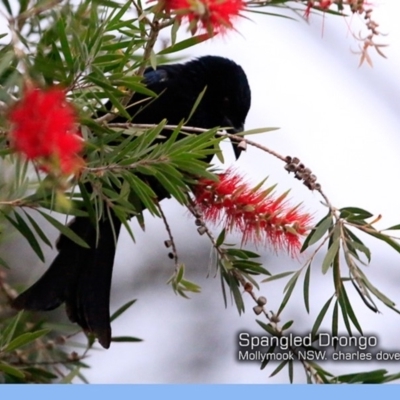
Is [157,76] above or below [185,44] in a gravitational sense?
below

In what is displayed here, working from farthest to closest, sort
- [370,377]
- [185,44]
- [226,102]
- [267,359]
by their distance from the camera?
[226,102]
[267,359]
[370,377]
[185,44]

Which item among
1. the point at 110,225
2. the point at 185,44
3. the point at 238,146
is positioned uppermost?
the point at 185,44

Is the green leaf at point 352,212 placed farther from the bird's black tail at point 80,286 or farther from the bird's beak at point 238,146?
the bird's black tail at point 80,286

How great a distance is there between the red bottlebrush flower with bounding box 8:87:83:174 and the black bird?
0.99ft

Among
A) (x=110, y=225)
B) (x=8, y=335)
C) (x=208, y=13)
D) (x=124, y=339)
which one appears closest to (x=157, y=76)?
(x=110, y=225)

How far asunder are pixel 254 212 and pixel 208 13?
0.33 metres

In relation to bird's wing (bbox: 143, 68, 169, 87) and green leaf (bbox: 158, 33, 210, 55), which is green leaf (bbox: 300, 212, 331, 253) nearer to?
green leaf (bbox: 158, 33, 210, 55)

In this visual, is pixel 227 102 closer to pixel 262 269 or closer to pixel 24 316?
pixel 262 269

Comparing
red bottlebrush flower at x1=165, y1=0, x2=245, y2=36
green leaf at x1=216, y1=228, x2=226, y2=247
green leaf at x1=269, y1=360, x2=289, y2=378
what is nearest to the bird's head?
green leaf at x1=216, y1=228, x2=226, y2=247

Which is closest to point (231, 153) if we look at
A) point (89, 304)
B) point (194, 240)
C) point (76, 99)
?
point (194, 240)

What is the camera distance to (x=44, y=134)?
0.46 m

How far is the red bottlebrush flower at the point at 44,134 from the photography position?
0.46 metres

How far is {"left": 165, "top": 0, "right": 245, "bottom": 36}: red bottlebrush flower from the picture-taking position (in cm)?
50

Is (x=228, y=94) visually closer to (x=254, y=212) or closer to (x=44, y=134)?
(x=254, y=212)
